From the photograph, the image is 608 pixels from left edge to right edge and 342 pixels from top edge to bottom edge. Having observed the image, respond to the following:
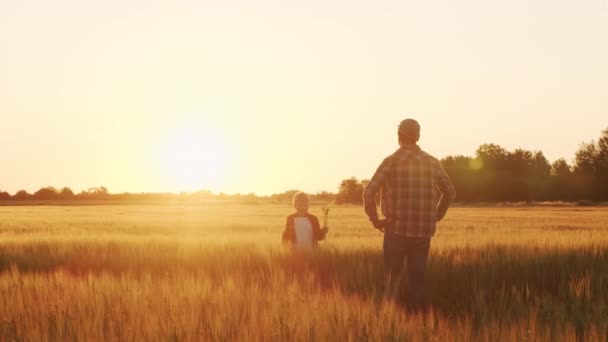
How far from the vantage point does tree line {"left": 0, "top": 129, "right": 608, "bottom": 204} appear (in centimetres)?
8550

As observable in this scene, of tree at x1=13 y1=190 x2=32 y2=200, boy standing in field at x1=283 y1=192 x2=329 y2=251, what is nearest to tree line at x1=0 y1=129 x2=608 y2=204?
tree at x1=13 y1=190 x2=32 y2=200

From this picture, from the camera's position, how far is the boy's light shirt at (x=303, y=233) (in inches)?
380

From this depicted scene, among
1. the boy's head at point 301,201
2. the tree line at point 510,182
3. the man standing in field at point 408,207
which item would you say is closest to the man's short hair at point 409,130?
the man standing in field at point 408,207

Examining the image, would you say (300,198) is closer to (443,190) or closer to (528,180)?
(443,190)

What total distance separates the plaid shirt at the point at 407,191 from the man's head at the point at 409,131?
0.08 meters

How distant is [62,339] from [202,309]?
3.50 ft

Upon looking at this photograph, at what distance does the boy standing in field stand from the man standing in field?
281cm

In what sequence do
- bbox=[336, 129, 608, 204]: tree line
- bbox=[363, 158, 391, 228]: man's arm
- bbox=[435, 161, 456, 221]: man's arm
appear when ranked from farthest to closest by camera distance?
bbox=[336, 129, 608, 204]: tree line < bbox=[435, 161, 456, 221]: man's arm < bbox=[363, 158, 391, 228]: man's arm

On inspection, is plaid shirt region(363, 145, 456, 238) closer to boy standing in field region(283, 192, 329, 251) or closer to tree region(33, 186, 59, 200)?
boy standing in field region(283, 192, 329, 251)

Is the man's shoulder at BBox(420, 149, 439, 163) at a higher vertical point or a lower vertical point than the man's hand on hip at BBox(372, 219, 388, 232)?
higher

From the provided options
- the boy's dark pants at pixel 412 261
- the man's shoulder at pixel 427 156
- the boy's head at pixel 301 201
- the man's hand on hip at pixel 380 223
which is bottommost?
the boy's dark pants at pixel 412 261

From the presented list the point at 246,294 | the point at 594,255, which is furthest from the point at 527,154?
the point at 246,294

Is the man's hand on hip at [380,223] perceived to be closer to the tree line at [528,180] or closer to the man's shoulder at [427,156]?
the man's shoulder at [427,156]

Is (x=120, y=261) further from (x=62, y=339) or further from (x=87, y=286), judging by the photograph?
(x=62, y=339)
